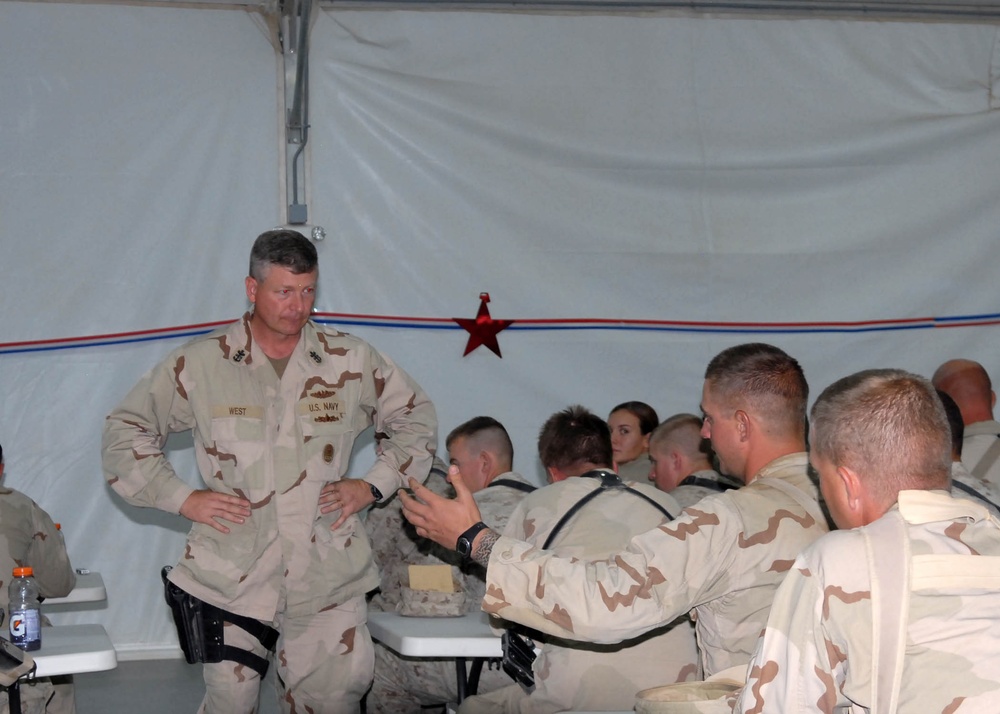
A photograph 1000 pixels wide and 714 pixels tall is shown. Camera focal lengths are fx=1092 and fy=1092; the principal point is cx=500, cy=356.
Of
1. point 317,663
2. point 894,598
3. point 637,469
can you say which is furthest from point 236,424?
point 637,469

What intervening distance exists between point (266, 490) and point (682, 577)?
1.43 meters

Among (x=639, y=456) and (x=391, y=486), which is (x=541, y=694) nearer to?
(x=391, y=486)

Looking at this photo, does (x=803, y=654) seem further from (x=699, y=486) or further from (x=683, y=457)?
(x=683, y=457)

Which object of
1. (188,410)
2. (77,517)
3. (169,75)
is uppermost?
(169,75)

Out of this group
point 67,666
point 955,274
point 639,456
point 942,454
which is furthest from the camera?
point 955,274

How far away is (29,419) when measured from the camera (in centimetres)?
508

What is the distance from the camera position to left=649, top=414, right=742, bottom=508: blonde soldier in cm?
382

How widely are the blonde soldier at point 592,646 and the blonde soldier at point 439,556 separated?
2.10ft

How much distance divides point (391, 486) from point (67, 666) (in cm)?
100

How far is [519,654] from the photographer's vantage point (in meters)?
2.61

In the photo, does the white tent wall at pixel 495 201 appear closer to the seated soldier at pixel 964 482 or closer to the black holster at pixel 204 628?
the seated soldier at pixel 964 482

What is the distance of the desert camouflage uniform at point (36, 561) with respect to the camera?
329cm

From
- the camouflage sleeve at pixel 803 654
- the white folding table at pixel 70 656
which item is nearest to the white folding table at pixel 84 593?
the white folding table at pixel 70 656

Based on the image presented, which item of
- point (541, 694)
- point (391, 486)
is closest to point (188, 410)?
point (391, 486)
